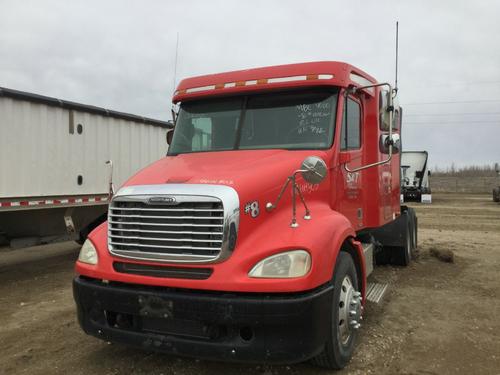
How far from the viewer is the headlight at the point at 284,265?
10.1 ft

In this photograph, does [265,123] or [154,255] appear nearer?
[154,255]

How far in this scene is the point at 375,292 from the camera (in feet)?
17.8

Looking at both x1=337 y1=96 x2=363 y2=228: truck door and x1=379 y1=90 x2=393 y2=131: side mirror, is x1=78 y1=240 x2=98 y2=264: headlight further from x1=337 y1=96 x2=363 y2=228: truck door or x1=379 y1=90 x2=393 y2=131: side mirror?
x1=379 y1=90 x2=393 y2=131: side mirror

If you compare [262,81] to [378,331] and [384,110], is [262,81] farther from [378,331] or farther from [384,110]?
[378,331]

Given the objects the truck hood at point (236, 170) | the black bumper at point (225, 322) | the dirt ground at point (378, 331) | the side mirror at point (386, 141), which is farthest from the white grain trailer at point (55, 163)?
the side mirror at point (386, 141)

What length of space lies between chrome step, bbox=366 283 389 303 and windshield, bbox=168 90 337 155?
1.97 metres

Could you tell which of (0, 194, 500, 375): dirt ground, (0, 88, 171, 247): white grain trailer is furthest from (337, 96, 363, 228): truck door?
(0, 88, 171, 247): white grain trailer

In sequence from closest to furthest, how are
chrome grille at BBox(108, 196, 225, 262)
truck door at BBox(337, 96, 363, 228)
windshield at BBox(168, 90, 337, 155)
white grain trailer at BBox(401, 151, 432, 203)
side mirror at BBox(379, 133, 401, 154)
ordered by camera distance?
chrome grille at BBox(108, 196, 225, 262) → windshield at BBox(168, 90, 337, 155) → truck door at BBox(337, 96, 363, 228) → side mirror at BBox(379, 133, 401, 154) → white grain trailer at BBox(401, 151, 432, 203)

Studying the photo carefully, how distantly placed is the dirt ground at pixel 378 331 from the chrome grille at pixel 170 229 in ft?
3.50

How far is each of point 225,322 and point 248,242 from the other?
0.59 meters

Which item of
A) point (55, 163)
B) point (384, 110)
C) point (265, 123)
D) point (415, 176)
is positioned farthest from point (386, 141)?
point (415, 176)

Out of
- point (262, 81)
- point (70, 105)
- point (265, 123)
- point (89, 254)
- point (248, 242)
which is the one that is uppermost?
point (70, 105)

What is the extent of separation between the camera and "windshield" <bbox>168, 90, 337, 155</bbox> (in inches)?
169

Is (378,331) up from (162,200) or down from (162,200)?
down
